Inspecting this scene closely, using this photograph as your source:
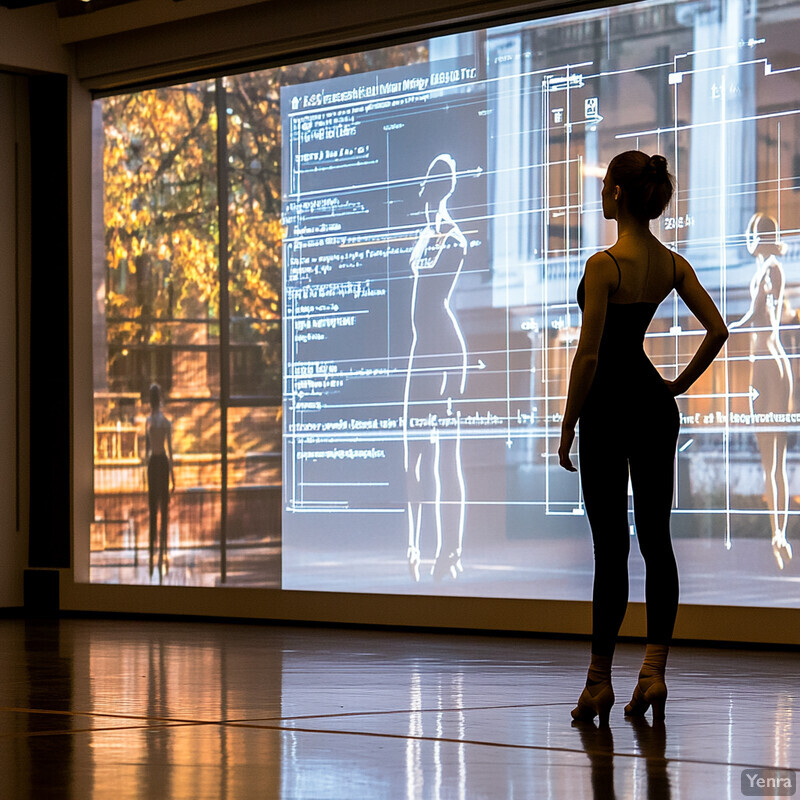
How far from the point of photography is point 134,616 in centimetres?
763

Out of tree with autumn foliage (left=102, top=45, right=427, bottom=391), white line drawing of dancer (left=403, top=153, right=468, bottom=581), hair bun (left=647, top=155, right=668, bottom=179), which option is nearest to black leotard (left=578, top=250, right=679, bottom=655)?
hair bun (left=647, top=155, right=668, bottom=179)

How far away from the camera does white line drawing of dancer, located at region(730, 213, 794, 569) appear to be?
5.53m

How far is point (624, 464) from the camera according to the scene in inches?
134

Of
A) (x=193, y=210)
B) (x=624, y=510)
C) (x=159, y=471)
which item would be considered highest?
(x=193, y=210)

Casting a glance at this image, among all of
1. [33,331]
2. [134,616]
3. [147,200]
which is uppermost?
[147,200]

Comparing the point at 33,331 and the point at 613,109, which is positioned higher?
the point at 613,109

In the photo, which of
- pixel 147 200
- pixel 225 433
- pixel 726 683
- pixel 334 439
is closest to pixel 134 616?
pixel 225 433

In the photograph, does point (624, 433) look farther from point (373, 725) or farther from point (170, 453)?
point (170, 453)

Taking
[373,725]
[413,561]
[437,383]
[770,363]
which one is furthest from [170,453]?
[373,725]

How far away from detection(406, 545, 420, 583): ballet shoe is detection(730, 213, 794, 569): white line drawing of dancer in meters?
1.78

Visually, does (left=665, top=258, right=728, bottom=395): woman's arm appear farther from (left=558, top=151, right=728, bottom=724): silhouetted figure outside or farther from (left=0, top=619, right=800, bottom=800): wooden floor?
(left=0, top=619, right=800, bottom=800): wooden floor

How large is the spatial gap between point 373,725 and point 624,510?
787mm

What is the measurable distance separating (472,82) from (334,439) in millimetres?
1824

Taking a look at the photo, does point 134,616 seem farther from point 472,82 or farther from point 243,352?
point 472,82
